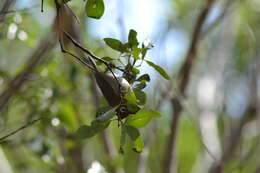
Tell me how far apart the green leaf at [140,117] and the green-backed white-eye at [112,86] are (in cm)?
4

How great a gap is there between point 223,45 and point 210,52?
70 millimetres

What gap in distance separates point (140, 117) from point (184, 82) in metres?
1.09

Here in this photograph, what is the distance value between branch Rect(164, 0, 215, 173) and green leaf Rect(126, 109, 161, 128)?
1009 millimetres

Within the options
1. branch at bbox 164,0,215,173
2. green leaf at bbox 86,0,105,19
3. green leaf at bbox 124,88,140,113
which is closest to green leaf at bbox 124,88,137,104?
green leaf at bbox 124,88,140,113

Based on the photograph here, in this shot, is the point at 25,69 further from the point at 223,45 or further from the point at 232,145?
the point at 223,45

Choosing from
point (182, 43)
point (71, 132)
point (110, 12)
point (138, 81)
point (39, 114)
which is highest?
point (138, 81)

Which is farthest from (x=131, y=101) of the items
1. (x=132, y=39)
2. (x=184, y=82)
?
(x=184, y=82)

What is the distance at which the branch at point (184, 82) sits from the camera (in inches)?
73.9

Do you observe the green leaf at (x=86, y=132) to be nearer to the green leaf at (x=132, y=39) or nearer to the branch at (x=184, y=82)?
the green leaf at (x=132, y=39)

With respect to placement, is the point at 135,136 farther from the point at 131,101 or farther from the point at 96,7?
the point at 96,7

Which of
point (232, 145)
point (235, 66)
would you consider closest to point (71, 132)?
point (232, 145)

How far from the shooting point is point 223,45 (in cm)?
255

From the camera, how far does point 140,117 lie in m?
0.85

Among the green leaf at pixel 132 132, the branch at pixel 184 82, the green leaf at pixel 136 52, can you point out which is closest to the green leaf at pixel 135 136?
the green leaf at pixel 132 132
